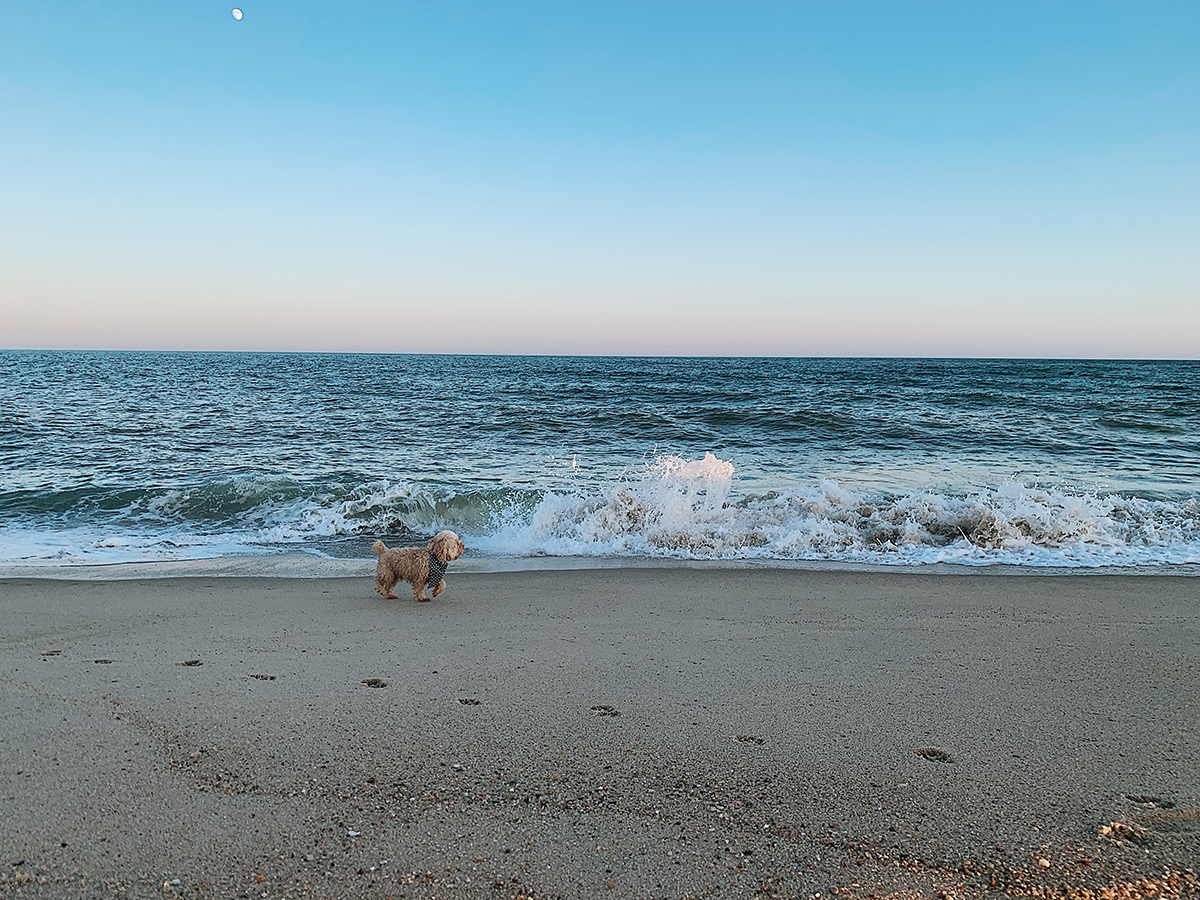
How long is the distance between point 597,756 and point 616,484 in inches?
282

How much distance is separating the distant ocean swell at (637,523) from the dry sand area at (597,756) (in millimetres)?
3019

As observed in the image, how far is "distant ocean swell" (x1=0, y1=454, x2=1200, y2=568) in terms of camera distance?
298 inches

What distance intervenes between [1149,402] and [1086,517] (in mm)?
23954

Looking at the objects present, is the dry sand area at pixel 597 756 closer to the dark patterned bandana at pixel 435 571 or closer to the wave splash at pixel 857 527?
the dark patterned bandana at pixel 435 571

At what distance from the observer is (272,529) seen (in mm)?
8828

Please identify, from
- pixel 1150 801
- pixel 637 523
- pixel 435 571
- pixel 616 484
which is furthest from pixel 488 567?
pixel 1150 801

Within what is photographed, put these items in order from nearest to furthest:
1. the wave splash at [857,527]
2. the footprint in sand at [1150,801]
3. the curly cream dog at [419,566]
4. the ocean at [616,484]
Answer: the footprint in sand at [1150,801], the curly cream dog at [419,566], the wave splash at [857,527], the ocean at [616,484]

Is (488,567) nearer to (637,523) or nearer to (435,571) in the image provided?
(435,571)

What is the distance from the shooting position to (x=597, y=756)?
2.67 meters

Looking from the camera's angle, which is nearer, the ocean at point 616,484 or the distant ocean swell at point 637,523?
the distant ocean swell at point 637,523

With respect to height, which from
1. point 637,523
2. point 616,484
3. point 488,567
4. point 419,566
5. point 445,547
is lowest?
point 488,567

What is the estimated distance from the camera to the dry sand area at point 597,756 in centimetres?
200

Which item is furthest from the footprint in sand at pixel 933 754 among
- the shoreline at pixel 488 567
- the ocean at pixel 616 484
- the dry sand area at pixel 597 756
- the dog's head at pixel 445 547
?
the ocean at pixel 616 484

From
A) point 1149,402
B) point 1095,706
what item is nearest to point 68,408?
point 1095,706
